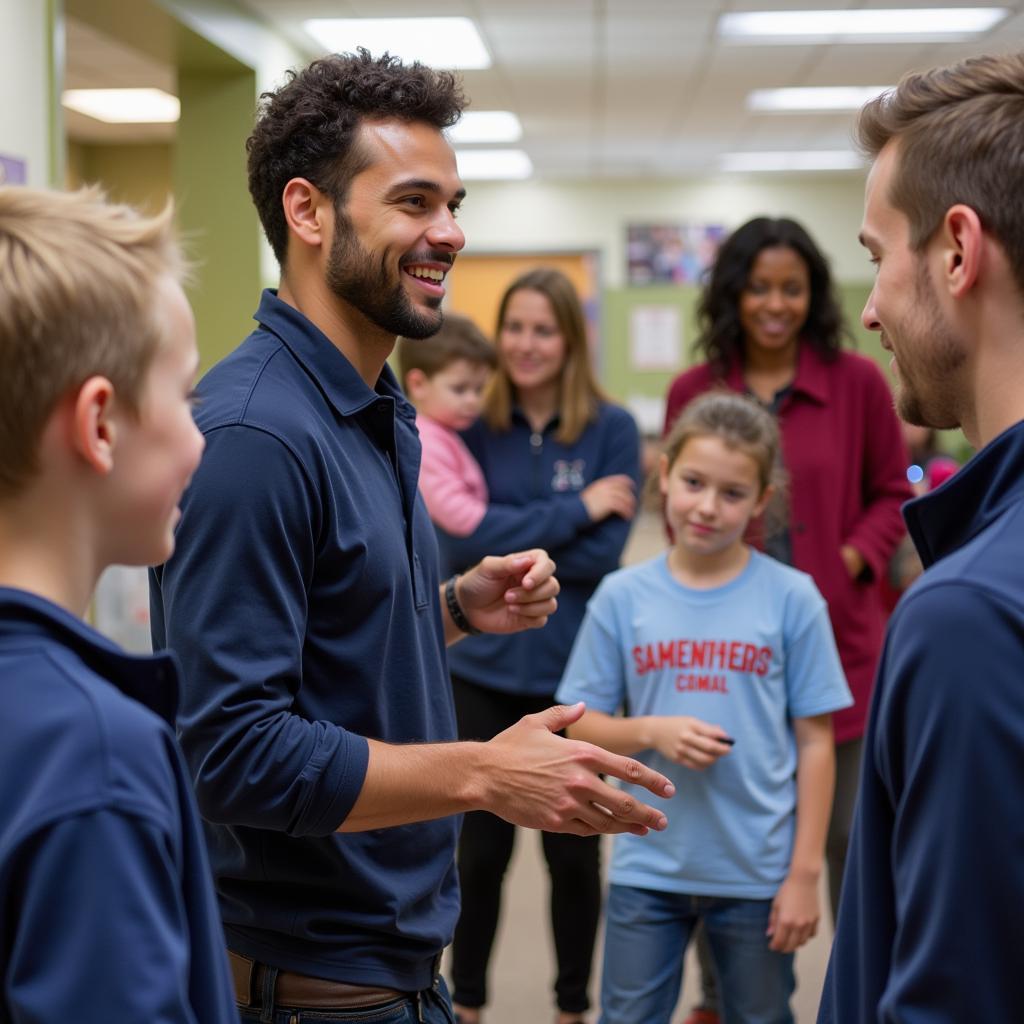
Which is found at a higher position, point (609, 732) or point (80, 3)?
point (80, 3)

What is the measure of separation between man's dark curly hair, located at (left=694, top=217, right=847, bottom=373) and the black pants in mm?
869

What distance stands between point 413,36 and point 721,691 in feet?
14.9

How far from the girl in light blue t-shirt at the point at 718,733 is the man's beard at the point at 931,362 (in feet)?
3.27

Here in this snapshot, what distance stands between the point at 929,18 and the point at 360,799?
5.43 meters

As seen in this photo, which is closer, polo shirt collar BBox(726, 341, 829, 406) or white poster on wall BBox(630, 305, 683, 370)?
polo shirt collar BBox(726, 341, 829, 406)

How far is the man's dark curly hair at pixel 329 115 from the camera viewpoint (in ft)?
4.66

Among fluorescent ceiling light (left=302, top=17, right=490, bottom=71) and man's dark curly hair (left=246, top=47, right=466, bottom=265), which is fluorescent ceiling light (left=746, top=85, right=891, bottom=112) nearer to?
fluorescent ceiling light (left=302, top=17, right=490, bottom=71)

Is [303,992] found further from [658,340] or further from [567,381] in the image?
[658,340]

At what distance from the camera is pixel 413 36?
228 inches

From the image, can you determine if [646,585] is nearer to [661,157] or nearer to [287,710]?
[287,710]

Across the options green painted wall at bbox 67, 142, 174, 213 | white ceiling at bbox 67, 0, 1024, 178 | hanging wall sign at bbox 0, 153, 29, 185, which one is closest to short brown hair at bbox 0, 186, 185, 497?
hanging wall sign at bbox 0, 153, 29, 185

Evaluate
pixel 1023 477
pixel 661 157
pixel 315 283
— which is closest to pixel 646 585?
pixel 315 283

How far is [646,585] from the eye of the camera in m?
2.18

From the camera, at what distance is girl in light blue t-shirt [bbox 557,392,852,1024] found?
2.01m
